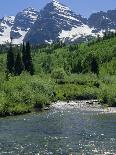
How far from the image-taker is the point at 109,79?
598 ft

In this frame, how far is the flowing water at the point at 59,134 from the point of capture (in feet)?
194

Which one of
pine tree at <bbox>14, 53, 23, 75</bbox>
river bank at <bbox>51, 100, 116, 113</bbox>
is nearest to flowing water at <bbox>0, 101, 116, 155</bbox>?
river bank at <bbox>51, 100, 116, 113</bbox>

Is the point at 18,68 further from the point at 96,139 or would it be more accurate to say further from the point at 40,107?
the point at 96,139

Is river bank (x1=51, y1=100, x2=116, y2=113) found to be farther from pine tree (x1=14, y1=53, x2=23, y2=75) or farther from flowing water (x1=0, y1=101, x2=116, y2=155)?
pine tree (x1=14, y1=53, x2=23, y2=75)

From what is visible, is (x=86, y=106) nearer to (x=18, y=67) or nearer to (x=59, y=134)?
(x=59, y=134)

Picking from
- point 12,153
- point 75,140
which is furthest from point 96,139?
point 12,153

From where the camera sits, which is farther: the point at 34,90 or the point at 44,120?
the point at 34,90

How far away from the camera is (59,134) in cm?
7294

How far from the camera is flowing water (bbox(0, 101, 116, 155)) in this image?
5925 cm

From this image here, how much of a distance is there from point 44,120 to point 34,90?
121 ft

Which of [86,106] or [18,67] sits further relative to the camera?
[18,67]

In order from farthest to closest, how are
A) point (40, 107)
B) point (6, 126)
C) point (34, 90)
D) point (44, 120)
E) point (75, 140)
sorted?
1. point (34, 90)
2. point (40, 107)
3. point (44, 120)
4. point (6, 126)
5. point (75, 140)

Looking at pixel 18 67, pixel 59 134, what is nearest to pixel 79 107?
pixel 59 134

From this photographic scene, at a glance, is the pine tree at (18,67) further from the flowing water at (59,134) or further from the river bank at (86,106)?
the flowing water at (59,134)
